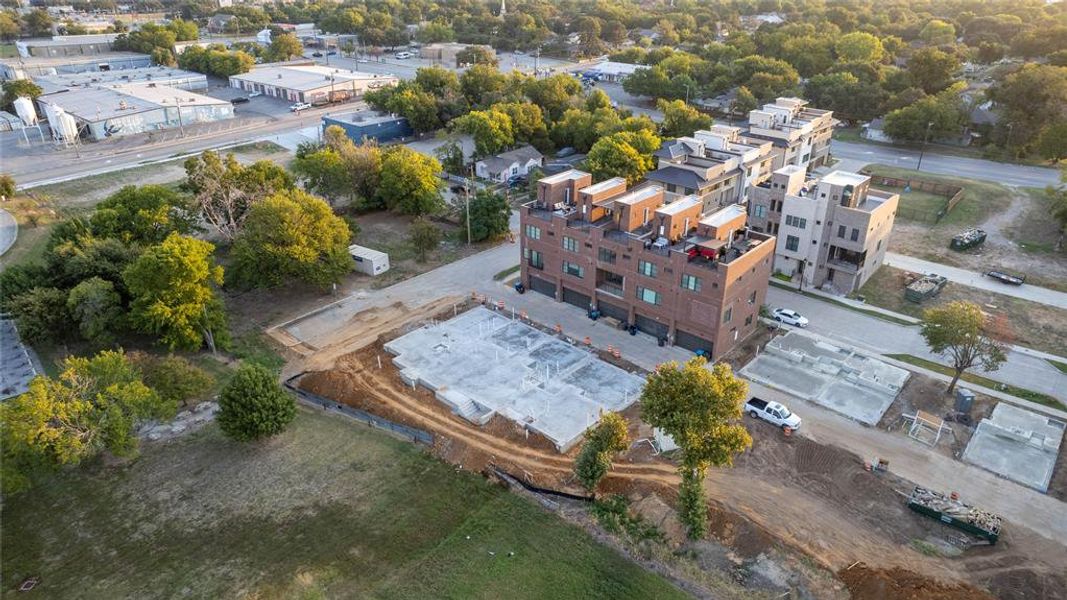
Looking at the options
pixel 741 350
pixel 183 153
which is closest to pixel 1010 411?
pixel 741 350

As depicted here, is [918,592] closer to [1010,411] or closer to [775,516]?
[775,516]

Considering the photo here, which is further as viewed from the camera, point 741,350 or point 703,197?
point 703,197

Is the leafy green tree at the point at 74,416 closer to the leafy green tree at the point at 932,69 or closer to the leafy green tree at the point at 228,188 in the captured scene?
the leafy green tree at the point at 228,188

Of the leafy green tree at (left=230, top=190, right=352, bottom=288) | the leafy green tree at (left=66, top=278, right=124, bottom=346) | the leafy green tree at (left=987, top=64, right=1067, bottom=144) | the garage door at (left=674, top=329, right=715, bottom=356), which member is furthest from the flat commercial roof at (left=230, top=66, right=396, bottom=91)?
the leafy green tree at (left=987, top=64, right=1067, bottom=144)

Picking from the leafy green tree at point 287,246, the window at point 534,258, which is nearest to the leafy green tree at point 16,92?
the leafy green tree at point 287,246

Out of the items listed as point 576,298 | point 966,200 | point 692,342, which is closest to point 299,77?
point 576,298

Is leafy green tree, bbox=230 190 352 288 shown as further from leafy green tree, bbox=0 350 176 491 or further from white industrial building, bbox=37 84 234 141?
white industrial building, bbox=37 84 234 141
